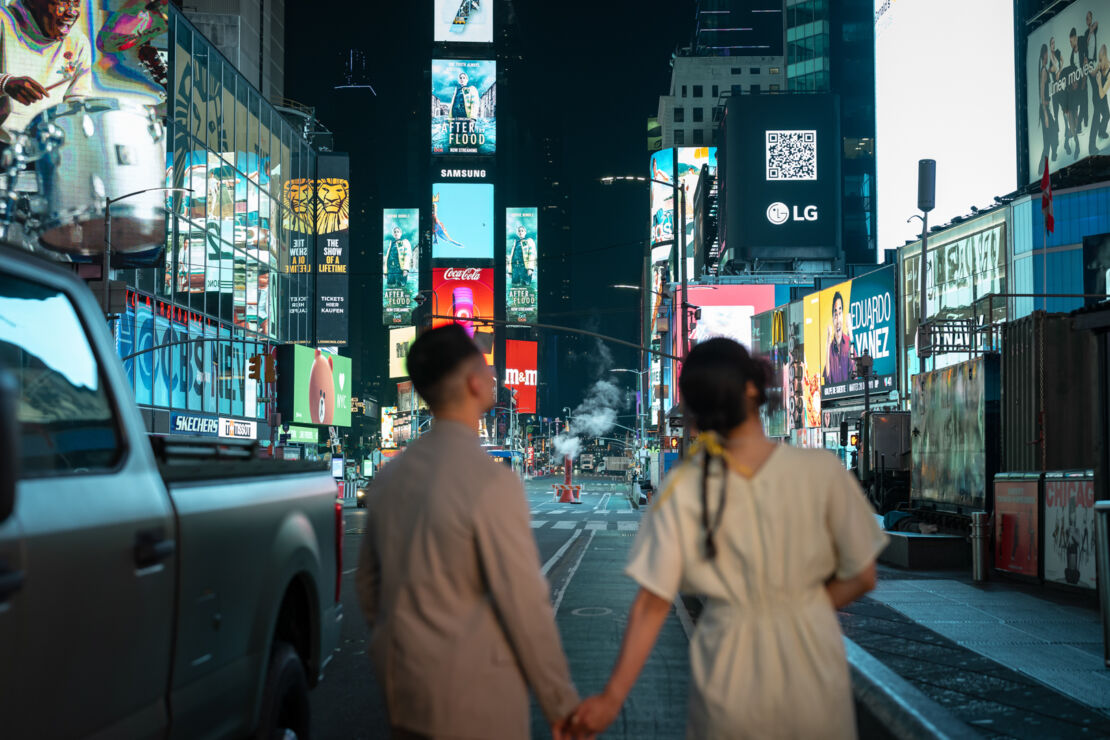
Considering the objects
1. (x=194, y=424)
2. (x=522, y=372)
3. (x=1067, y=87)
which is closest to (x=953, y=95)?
(x=1067, y=87)

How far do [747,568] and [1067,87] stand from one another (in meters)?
50.8

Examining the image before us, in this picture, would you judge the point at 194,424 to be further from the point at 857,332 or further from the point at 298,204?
the point at 857,332

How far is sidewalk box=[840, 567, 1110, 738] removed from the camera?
663cm

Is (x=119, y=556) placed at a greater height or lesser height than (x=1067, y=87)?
lesser

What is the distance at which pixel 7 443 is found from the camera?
2.15 metres

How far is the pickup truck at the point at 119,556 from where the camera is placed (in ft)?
8.72

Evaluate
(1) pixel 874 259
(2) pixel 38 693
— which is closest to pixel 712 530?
(2) pixel 38 693

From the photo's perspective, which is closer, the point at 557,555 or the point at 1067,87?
the point at 557,555

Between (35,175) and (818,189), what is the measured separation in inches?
1908

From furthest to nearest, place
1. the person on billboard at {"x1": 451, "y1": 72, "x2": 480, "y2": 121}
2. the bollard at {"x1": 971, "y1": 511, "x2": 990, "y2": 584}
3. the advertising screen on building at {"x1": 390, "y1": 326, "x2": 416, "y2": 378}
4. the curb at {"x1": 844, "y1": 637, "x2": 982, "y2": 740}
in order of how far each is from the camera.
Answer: the person on billboard at {"x1": 451, "y1": 72, "x2": 480, "y2": 121} → the advertising screen on building at {"x1": 390, "y1": 326, "x2": 416, "y2": 378} → the bollard at {"x1": 971, "y1": 511, "x2": 990, "y2": 584} → the curb at {"x1": 844, "y1": 637, "x2": 982, "y2": 740}

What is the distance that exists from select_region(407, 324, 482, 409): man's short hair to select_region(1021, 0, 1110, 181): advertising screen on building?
45660 mm

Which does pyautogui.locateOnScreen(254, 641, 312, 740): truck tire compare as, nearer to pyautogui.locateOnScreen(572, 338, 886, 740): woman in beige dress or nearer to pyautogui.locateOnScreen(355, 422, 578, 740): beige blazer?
pyautogui.locateOnScreen(355, 422, 578, 740): beige blazer

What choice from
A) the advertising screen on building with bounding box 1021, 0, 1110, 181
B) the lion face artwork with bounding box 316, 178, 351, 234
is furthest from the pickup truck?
the lion face artwork with bounding box 316, 178, 351, 234

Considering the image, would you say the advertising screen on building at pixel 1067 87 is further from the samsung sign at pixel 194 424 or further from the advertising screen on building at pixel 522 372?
the advertising screen on building at pixel 522 372
